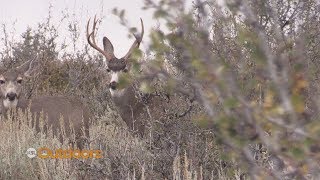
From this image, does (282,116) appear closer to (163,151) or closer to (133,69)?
(133,69)

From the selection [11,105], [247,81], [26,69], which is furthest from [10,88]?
[247,81]

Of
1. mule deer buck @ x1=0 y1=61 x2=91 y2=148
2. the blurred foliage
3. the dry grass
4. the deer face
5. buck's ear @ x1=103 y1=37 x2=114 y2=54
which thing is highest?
buck's ear @ x1=103 y1=37 x2=114 y2=54

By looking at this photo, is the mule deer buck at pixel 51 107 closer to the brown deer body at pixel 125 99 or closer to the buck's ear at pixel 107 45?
the brown deer body at pixel 125 99

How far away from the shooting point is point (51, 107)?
902 cm

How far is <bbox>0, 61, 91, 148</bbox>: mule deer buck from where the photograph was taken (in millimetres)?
8742

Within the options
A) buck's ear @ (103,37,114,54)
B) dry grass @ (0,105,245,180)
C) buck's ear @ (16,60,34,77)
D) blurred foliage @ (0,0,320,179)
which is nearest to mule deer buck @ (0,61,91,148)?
buck's ear @ (16,60,34,77)

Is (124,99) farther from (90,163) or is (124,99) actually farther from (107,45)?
(90,163)

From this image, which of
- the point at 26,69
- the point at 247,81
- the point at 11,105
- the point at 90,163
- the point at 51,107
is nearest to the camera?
the point at 247,81

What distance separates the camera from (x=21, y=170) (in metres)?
7.16

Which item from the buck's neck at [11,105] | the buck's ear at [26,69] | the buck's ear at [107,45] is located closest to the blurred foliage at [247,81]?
the buck's neck at [11,105]

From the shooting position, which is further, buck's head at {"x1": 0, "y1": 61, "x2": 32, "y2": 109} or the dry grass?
buck's head at {"x1": 0, "y1": 61, "x2": 32, "y2": 109}

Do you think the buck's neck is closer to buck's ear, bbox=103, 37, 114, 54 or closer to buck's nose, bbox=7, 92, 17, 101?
buck's nose, bbox=7, 92, 17, 101

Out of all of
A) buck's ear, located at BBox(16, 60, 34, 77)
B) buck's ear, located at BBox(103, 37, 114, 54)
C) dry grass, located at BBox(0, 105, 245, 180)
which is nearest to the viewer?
dry grass, located at BBox(0, 105, 245, 180)

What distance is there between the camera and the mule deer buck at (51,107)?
A: 344 inches
